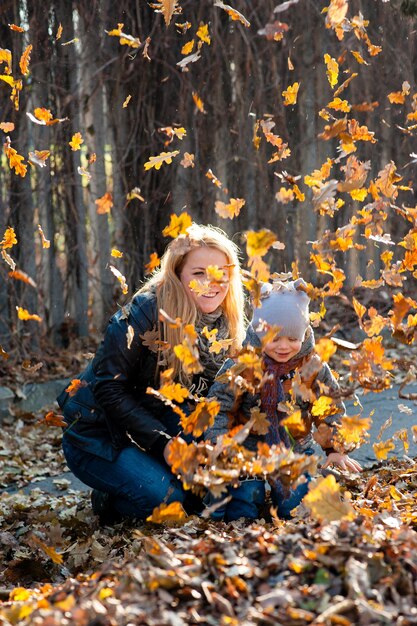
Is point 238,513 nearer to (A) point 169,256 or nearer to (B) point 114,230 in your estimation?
(A) point 169,256

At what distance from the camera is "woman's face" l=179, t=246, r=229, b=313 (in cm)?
349

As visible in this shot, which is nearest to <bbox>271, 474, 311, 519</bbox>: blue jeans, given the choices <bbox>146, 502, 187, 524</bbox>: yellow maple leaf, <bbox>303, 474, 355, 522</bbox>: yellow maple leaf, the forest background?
<bbox>146, 502, 187, 524</bbox>: yellow maple leaf

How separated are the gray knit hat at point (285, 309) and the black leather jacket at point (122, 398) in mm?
509

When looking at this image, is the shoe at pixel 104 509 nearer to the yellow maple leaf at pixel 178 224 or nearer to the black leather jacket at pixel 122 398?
the black leather jacket at pixel 122 398

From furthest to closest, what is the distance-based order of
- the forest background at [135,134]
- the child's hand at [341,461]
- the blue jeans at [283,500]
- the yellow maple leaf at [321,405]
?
the forest background at [135,134]
the blue jeans at [283,500]
the child's hand at [341,461]
the yellow maple leaf at [321,405]

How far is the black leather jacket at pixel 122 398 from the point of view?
3516mm

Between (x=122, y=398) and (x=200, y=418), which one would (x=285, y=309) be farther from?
(x=122, y=398)

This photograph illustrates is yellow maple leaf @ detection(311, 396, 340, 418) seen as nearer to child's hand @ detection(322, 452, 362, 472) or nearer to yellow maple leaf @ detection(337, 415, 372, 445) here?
yellow maple leaf @ detection(337, 415, 372, 445)

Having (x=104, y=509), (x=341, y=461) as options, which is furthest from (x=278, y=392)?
(x=104, y=509)

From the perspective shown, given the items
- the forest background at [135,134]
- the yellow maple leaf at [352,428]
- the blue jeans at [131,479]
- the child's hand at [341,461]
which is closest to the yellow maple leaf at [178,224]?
the yellow maple leaf at [352,428]

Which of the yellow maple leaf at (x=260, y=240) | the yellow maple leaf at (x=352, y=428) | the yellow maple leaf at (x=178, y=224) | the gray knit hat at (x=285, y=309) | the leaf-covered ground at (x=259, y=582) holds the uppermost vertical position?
the yellow maple leaf at (x=178, y=224)

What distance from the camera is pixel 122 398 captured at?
138 inches

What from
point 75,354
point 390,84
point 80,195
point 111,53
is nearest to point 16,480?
point 75,354

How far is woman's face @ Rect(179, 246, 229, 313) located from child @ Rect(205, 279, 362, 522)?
206 millimetres
